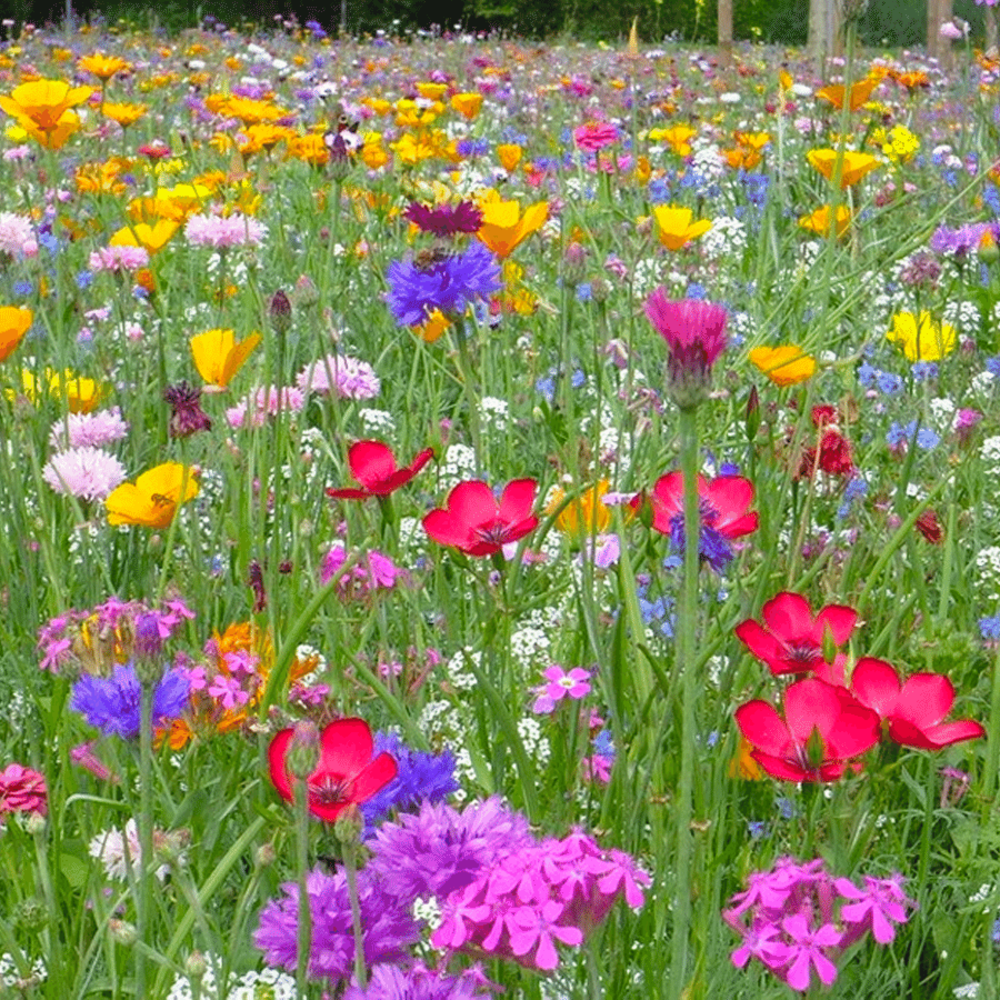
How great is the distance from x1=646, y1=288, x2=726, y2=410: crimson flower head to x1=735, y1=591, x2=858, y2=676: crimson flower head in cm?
23

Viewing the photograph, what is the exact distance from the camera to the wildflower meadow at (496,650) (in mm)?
731

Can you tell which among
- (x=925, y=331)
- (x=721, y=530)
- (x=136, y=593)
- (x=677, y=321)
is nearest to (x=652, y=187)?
(x=925, y=331)

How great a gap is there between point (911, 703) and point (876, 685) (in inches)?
1.0

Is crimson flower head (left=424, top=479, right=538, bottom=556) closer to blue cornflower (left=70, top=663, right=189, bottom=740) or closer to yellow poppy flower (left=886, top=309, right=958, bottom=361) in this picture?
blue cornflower (left=70, top=663, right=189, bottom=740)

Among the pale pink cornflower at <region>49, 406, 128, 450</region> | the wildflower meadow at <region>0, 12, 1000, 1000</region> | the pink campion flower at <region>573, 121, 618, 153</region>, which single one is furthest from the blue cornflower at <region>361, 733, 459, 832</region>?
the pink campion flower at <region>573, 121, 618, 153</region>

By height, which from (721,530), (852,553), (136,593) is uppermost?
(721,530)

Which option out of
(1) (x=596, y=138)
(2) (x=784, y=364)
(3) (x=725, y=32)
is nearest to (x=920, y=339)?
(1) (x=596, y=138)

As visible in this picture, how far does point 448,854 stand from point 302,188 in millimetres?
3368

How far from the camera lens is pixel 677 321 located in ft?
2.24

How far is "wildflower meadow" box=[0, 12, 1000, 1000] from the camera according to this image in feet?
2.40

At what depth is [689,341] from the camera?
68cm

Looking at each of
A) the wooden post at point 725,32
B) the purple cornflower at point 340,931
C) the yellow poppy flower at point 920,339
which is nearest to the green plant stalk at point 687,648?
the purple cornflower at point 340,931

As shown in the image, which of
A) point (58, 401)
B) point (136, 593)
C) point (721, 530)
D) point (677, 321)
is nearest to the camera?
point (677, 321)

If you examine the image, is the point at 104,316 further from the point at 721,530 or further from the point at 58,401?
the point at 721,530
